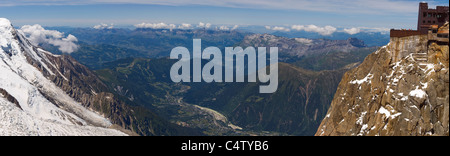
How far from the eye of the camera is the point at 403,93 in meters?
96.0

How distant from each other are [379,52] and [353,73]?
15.5 metres

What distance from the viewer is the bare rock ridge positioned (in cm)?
9062

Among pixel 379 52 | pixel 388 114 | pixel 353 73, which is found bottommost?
pixel 388 114

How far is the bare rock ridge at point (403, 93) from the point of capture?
90625 millimetres

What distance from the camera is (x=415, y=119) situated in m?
92.7

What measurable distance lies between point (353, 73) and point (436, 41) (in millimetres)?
34006
